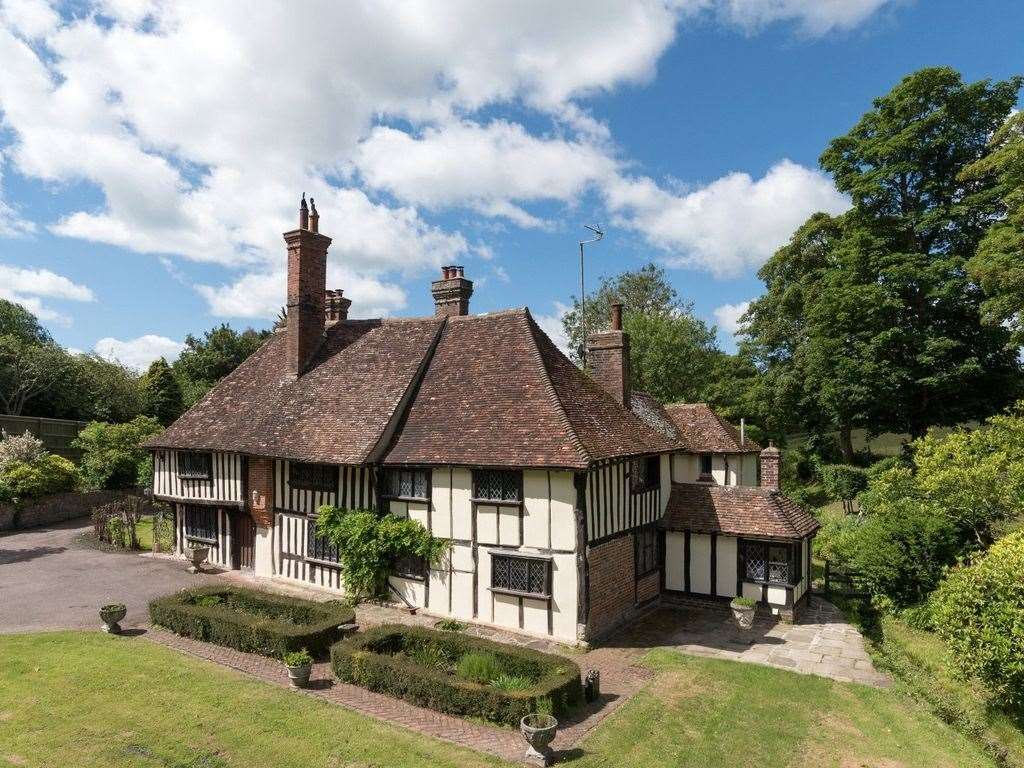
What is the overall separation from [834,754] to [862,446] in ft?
112

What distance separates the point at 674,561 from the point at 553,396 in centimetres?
636

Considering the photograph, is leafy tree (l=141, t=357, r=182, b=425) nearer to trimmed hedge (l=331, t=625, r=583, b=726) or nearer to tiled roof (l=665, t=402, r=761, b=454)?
tiled roof (l=665, t=402, r=761, b=454)

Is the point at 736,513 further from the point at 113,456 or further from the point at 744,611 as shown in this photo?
the point at 113,456

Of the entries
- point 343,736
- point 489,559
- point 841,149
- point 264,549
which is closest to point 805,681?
point 489,559

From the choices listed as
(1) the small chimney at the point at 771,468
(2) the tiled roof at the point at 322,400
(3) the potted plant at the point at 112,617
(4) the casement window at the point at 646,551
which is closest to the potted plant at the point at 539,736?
(4) the casement window at the point at 646,551

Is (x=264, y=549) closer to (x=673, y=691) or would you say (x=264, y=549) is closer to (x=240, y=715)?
(x=240, y=715)

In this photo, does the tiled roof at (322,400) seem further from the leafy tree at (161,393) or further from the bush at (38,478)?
the leafy tree at (161,393)

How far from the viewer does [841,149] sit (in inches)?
1218

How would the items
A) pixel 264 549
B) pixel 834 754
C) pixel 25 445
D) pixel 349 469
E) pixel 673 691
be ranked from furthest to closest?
pixel 25 445 < pixel 264 549 < pixel 349 469 < pixel 673 691 < pixel 834 754

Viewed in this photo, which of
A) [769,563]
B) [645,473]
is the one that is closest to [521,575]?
[645,473]

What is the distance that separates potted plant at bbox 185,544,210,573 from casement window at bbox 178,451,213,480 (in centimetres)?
218

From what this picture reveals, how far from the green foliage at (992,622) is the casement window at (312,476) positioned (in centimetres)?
1420

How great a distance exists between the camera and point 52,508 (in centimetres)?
2669

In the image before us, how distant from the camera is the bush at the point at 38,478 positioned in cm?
2505
